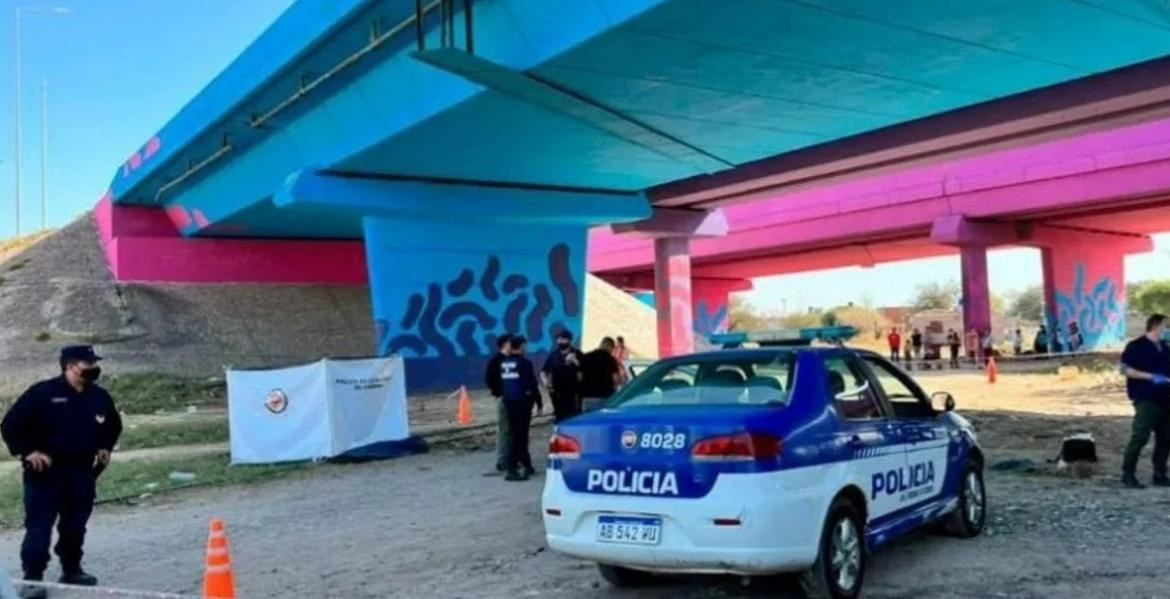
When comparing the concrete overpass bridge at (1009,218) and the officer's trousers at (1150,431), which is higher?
the concrete overpass bridge at (1009,218)

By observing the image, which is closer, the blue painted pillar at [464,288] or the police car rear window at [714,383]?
the police car rear window at [714,383]

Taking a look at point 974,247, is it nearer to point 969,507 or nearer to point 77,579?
point 969,507

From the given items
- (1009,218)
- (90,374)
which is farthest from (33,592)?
(1009,218)

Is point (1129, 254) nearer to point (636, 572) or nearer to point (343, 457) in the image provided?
point (343, 457)

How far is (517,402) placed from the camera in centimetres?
1148

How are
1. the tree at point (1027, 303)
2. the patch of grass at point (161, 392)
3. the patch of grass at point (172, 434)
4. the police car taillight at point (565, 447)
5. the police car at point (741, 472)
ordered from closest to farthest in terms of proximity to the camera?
the police car at point (741, 472) < the police car taillight at point (565, 447) < the patch of grass at point (172, 434) < the patch of grass at point (161, 392) < the tree at point (1027, 303)

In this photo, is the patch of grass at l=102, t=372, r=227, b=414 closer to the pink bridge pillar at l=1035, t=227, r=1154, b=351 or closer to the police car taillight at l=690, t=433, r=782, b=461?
the police car taillight at l=690, t=433, r=782, b=461

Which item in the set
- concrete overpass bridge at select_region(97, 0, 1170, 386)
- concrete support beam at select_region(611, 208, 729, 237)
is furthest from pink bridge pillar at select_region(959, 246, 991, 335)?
concrete support beam at select_region(611, 208, 729, 237)

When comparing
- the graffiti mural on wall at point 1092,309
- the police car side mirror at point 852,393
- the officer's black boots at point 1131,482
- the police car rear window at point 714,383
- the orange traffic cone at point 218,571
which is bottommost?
the officer's black boots at point 1131,482

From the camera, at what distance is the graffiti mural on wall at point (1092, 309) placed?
140 feet

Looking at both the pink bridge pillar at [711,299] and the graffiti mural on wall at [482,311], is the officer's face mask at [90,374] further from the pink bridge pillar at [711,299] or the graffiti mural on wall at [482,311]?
the pink bridge pillar at [711,299]

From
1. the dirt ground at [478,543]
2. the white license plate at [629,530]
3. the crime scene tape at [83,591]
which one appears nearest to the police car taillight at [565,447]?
the white license plate at [629,530]

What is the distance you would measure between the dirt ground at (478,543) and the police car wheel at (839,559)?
0.33 m

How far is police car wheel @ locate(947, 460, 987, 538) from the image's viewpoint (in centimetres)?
753
